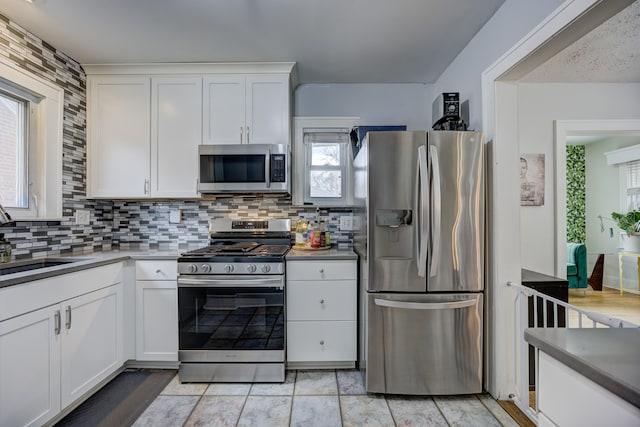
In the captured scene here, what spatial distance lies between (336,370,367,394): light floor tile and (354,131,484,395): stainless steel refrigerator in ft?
0.54

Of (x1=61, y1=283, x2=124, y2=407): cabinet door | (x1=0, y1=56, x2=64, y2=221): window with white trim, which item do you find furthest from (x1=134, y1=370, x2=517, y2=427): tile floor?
(x1=0, y1=56, x2=64, y2=221): window with white trim

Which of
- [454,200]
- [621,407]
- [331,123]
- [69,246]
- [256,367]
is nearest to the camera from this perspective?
[621,407]

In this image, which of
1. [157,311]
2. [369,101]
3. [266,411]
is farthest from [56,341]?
[369,101]

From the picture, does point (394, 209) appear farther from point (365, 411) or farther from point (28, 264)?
point (28, 264)

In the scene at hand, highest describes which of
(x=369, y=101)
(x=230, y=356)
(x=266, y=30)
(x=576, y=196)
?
(x=266, y=30)

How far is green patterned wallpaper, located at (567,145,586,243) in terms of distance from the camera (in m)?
5.28

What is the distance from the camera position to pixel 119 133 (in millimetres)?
2512

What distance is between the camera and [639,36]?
2.20 metres

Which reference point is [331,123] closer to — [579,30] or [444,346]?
[579,30]

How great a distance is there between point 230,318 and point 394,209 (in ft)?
4.41

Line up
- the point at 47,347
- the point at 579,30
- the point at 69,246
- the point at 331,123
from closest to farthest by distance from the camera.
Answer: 1. the point at 579,30
2. the point at 47,347
3. the point at 69,246
4. the point at 331,123

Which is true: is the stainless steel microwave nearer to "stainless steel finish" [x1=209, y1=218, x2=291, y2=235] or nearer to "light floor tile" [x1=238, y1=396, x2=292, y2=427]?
"stainless steel finish" [x1=209, y1=218, x2=291, y2=235]

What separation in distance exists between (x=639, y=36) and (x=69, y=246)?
4526 millimetres

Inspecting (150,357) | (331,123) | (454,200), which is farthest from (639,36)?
(150,357)
